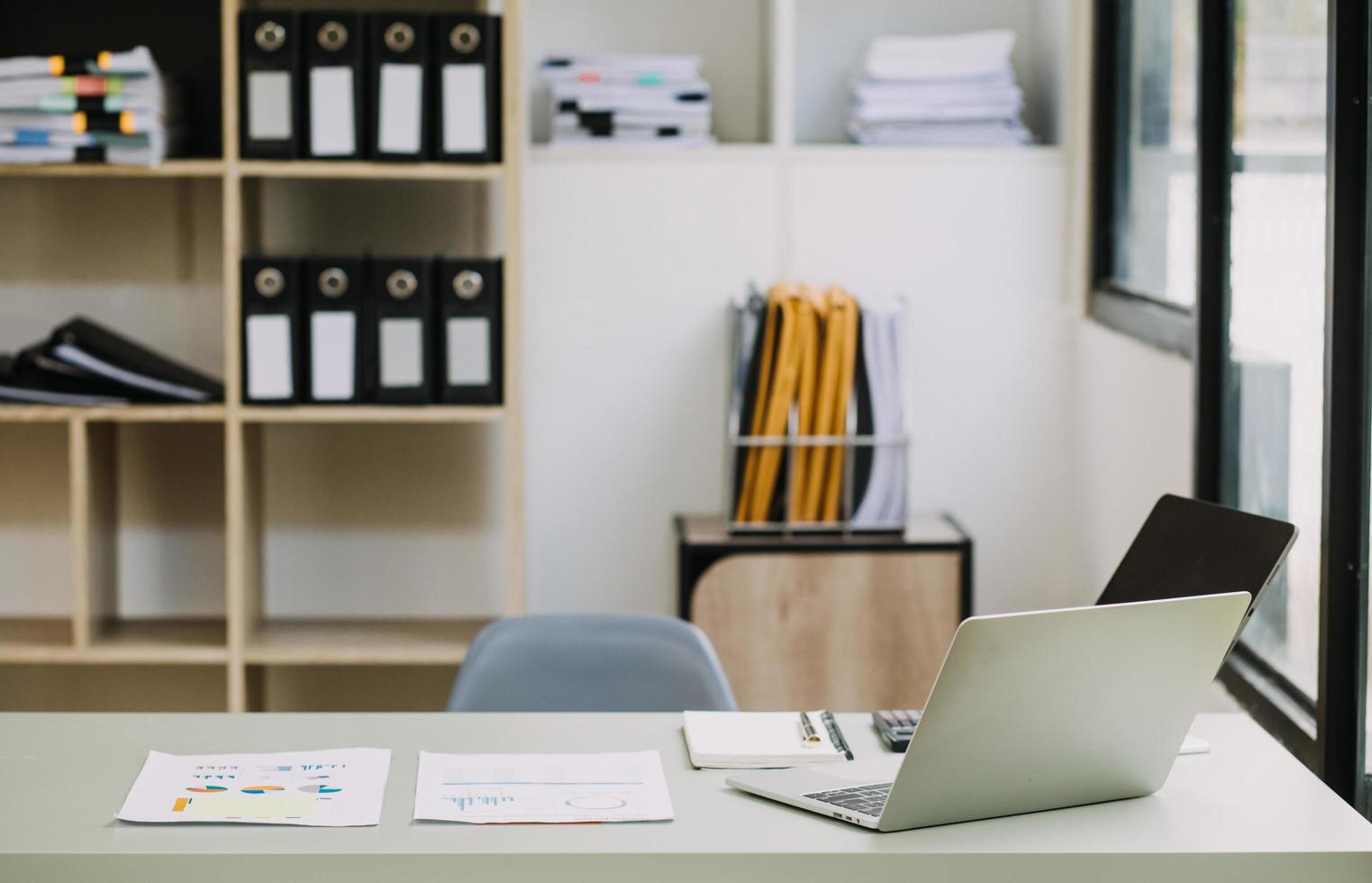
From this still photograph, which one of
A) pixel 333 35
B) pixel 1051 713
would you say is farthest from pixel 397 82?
pixel 1051 713

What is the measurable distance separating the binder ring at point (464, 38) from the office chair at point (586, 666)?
1302mm

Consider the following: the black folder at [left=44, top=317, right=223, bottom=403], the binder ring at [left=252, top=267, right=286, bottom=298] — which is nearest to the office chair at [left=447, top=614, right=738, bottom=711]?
the binder ring at [left=252, top=267, right=286, bottom=298]

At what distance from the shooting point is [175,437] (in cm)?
349

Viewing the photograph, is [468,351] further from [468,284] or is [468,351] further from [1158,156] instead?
[1158,156]

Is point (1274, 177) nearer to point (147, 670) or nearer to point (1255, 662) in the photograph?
point (1255, 662)

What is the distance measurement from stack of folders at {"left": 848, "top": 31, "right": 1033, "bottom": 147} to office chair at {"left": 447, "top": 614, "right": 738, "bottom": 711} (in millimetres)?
1678

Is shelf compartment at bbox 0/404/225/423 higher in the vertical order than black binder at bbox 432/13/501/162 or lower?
lower

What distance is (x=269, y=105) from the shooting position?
3051mm

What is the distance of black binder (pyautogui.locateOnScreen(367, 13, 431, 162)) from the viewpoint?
3.05 m

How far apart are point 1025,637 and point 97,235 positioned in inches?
106

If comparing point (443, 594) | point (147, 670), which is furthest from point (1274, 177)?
point (147, 670)

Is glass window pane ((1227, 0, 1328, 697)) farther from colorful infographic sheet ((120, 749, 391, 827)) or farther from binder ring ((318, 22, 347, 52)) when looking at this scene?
binder ring ((318, 22, 347, 52))

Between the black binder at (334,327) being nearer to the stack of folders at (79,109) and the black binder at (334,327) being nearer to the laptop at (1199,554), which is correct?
the stack of folders at (79,109)

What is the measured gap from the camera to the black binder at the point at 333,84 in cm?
304
